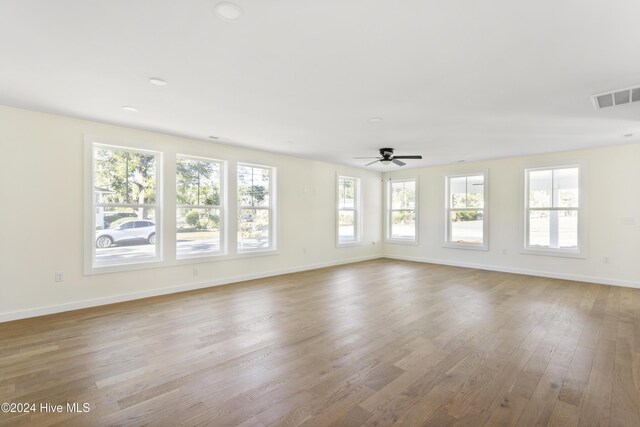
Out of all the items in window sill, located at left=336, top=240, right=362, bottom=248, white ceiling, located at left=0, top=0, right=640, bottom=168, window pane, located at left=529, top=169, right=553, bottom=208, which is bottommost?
window sill, located at left=336, top=240, right=362, bottom=248

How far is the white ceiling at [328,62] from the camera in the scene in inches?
75.4

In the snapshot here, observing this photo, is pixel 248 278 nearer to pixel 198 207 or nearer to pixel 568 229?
pixel 198 207

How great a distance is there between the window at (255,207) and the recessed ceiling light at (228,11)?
13.2ft

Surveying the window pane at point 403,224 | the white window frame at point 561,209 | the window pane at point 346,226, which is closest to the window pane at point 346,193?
the window pane at point 346,226

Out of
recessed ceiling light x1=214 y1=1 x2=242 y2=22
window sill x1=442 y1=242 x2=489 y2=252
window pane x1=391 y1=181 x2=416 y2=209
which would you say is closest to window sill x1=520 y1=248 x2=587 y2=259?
window sill x1=442 y1=242 x2=489 y2=252

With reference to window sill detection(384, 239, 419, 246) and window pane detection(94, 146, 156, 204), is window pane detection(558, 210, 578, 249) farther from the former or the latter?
window pane detection(94, 146, 156, 204)

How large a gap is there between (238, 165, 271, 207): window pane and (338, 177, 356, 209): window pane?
2.21 metres

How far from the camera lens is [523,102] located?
11.0 feet

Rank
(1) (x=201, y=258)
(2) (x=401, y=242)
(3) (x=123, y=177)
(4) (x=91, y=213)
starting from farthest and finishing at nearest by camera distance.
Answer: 1. (2) (x=401, y=242)
2. (1) (x=201, y=258)
3. (3) (x=123, y=177)
4. (4) (x=91, y=213)

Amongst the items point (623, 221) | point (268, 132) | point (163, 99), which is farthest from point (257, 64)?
point (623, 221)

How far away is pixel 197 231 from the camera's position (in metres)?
5.29

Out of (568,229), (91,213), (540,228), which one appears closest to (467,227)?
(540,228)

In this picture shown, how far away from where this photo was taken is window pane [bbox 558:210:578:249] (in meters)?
5.90

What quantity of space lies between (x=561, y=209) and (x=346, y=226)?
15.1 ft
